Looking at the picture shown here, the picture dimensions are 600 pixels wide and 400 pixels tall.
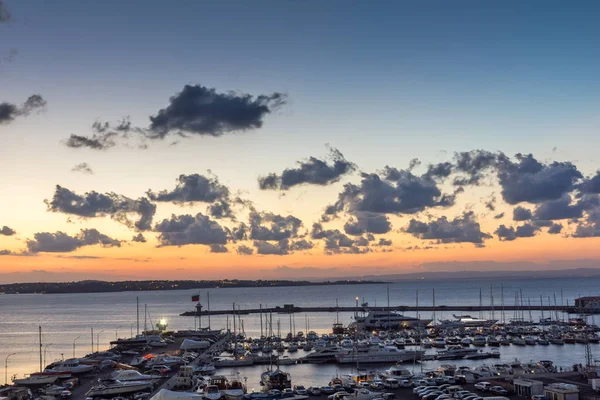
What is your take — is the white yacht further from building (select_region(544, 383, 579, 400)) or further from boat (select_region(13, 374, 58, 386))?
boat (select_region(13, 374, 58, 386))

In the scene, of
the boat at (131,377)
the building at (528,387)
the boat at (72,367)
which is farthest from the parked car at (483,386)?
the boat at (72,367)

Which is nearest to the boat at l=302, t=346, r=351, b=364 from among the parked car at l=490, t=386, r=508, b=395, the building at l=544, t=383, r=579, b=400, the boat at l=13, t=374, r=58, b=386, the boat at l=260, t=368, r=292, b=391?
the boat at l=260, t=368, r=292, b=391

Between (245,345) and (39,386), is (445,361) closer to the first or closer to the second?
(245,345)

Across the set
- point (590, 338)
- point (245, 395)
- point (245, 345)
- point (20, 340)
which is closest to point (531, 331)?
point (590, 338)

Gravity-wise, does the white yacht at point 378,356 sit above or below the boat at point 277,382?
below

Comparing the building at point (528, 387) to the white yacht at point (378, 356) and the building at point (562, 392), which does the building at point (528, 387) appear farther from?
the white yacht at point (378, 356)

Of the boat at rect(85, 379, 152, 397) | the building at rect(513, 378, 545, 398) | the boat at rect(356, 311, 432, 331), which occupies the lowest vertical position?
the boat at rect(356, 311, 432, 331)
